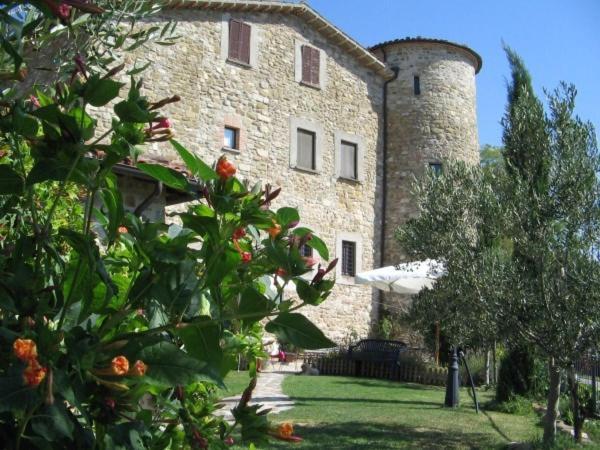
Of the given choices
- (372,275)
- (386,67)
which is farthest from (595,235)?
(386,67)

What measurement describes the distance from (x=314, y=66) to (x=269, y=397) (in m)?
10.7

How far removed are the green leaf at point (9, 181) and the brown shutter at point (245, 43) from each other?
1544 cm

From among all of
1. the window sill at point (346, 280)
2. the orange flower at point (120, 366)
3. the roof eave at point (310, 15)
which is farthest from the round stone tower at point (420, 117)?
the orange flower at point (120, 366)

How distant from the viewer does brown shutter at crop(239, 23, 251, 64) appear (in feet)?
52.8

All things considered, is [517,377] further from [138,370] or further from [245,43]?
[245,43]

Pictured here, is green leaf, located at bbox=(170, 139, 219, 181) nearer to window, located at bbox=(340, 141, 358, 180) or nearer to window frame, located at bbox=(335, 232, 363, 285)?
window frame, located at bbox=(335, 232, 363, 285)

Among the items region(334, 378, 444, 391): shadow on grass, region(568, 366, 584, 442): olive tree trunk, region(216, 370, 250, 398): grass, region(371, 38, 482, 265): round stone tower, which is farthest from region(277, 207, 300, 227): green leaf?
region(371, 38, 482, 265): round stone tower

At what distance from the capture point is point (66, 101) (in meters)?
1.16

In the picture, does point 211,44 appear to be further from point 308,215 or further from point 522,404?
point 522,404

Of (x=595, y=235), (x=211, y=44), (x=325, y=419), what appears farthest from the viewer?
(x=211, y=44)

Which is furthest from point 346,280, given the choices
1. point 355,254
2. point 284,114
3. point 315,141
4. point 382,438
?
point 382,438

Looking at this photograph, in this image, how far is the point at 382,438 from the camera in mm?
6699

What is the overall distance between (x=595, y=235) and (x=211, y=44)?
11.7 m

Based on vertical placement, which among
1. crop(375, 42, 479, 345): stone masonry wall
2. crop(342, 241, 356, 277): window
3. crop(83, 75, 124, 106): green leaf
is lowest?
crop(83, 75, 124, 106): green leaf
